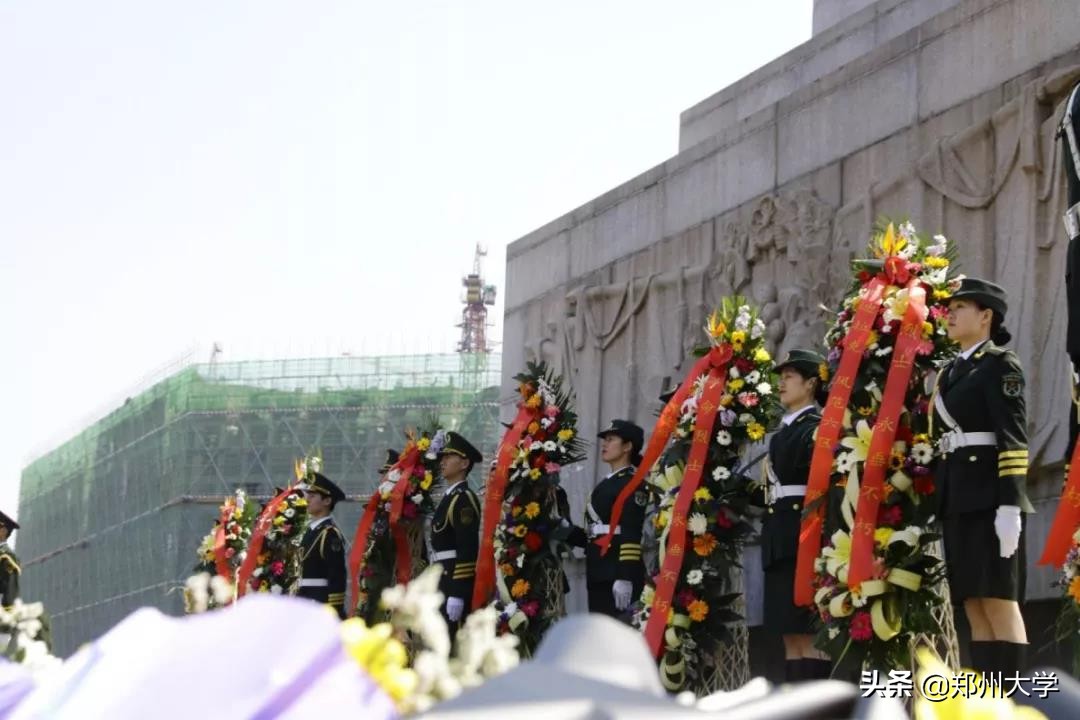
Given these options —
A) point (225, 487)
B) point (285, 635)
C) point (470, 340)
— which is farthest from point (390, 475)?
point (470, 340)

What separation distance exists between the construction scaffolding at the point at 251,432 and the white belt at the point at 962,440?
20.4 meters

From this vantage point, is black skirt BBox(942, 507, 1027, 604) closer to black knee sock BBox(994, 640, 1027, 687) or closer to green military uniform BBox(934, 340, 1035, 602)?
green military uniform BBox(934, 340, 1035, 602)

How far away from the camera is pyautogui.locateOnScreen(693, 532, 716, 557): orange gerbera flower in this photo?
775 cm

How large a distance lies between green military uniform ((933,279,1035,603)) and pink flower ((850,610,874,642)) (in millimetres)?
370

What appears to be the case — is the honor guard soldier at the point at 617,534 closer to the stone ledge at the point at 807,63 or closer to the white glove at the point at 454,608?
the white glove at the point at 454,608

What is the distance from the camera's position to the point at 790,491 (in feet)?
23.2

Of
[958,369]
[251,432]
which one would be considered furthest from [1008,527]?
[251,432]

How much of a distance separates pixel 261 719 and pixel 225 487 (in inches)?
1079

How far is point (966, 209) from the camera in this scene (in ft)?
25.2

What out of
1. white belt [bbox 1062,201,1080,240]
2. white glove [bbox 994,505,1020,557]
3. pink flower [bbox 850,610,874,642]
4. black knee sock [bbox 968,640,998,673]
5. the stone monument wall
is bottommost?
black knee sock [bbox 968,640,998,673]

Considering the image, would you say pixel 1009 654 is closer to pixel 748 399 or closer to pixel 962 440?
pixel 962 440

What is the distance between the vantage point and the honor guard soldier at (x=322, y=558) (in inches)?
466

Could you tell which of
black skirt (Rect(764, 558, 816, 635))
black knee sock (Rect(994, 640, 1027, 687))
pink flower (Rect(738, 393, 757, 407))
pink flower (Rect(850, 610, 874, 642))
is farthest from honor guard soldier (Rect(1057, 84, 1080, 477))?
pink flower (Rect(738, 393, 757, 407))

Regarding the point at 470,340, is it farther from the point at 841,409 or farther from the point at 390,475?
the point at 841,409
